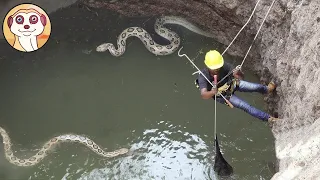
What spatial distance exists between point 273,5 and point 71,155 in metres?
3.84

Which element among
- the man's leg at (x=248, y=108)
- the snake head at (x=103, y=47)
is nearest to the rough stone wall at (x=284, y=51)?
the man's leg at (x=248, y=108)

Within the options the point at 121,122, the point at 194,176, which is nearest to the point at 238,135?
the point at 194,176

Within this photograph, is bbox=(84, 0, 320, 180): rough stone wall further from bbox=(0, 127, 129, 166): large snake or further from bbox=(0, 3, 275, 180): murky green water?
bbox=(0, 127, 129, 166): large snake

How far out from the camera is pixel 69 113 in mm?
7199

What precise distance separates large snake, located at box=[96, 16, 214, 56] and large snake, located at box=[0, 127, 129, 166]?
184 cm

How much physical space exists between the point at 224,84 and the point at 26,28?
3.34 m

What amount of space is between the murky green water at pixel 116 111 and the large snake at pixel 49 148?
0.09m

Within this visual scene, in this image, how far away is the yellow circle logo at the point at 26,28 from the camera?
6.83 metres

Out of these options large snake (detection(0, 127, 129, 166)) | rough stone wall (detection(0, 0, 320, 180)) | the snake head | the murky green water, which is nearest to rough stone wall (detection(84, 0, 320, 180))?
rough stone wall (detection(0, 0, 320, 180))

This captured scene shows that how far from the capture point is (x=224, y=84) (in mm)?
5582

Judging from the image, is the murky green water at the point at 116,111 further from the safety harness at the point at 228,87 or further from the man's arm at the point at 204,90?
the man's arm at the point at 204,90

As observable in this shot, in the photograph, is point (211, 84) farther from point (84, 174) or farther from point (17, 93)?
point (17, 93)

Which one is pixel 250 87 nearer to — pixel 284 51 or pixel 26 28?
pixel 284 51

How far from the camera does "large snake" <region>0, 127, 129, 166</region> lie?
6637mm
